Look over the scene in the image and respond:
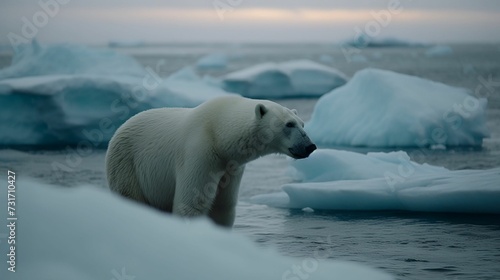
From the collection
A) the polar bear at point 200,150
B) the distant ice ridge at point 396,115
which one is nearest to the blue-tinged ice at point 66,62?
the distant ice ridge at point 396,115

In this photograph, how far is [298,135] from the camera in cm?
507

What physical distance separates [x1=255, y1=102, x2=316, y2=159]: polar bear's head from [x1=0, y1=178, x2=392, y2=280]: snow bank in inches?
46.0

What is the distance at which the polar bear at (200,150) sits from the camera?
201 inches

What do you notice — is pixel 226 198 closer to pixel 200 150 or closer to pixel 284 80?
pixel 200 150

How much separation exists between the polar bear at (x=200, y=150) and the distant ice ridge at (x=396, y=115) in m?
8.12

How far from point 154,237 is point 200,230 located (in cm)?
35

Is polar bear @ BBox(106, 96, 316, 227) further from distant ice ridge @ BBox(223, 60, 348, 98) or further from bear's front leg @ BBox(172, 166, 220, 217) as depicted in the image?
distant ice ridge @ BBox(223, 60, 348, 98)

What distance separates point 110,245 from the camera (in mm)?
3629

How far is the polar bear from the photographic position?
5113mm

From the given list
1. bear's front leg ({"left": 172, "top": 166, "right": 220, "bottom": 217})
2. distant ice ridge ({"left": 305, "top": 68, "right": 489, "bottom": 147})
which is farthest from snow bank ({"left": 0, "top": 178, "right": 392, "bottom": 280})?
distant ice ridge ({"left": 305, "top": 68, "right": 489, "bottom": 147})

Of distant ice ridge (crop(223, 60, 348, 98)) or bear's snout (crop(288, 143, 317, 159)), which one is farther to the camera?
distant ice ridge (crop(223, 60, 348, 98))

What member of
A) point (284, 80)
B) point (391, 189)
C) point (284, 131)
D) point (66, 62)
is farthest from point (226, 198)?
point (284, 80)

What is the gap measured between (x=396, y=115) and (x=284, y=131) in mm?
8582

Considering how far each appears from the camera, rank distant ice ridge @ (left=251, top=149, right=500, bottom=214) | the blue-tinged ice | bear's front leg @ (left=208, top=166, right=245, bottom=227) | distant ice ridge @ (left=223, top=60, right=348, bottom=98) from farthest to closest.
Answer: distant ice ridge @ (left=223, top=60, right=348, bottom=98)
the blue-tinged ice
distant ice ridge @ (left=251, top=149, right=500, bottom=214)
bear's front leg @ (left=208, top=166, right=245, bottom=227)
